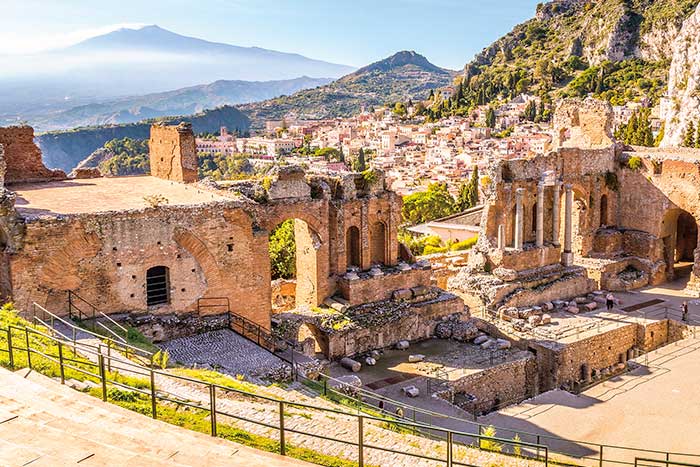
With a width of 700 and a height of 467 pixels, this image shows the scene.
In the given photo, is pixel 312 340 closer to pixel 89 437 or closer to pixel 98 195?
pixel 98 195

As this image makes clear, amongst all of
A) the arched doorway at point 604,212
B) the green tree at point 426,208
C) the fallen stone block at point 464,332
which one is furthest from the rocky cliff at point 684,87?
the fallen stone block at point 464,332

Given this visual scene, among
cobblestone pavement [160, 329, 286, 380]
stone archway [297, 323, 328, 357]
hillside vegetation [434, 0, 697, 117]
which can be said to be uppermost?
hillside vegetation [434, 0, 697, 117]

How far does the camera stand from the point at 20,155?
80.0 ft

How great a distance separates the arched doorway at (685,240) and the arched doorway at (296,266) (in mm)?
20771

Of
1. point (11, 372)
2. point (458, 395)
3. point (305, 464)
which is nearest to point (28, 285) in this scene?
point (11, 372)

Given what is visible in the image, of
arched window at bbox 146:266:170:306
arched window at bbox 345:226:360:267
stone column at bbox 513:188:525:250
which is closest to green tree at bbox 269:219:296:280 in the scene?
arched window at bbox 345:226:360:267

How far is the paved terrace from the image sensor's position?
18.8 metres

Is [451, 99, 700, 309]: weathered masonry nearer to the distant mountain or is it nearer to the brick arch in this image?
the brick arch

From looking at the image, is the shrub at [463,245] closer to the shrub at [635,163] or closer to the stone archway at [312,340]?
the shrub at [635,163]

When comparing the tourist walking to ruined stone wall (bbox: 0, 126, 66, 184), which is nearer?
ruined stone wall (bbox: 0, 126, 66, 184)

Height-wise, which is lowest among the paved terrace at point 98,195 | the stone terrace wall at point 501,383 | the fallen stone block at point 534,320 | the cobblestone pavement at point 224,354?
the stone terrace wall at point 501,383

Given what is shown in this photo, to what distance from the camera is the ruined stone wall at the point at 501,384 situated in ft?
72.6

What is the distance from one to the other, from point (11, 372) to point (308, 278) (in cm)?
1398

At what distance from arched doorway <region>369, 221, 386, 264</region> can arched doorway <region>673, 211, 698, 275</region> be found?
60.8 feet
